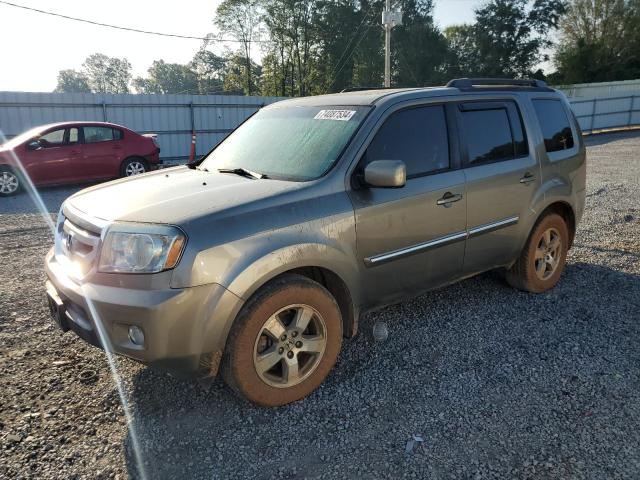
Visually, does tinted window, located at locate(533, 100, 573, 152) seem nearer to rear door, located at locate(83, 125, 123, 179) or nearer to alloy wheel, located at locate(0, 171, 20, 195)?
rear door, located at locate(83, 125, 123, 179)

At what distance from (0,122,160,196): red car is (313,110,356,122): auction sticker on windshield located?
30.1ft

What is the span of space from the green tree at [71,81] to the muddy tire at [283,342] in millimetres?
115787

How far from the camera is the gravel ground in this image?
256 cm

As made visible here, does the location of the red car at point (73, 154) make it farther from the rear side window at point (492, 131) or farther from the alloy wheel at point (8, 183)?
the rear side window at point (492, 131)

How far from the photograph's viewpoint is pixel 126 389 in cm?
323

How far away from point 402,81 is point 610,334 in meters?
44.4

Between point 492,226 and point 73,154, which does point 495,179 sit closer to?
point 492,226

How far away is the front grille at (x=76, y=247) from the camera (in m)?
2.80

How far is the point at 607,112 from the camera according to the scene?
25078mm

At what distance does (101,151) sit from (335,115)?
948cm

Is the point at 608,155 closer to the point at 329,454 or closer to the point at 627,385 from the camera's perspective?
the point at 627,385

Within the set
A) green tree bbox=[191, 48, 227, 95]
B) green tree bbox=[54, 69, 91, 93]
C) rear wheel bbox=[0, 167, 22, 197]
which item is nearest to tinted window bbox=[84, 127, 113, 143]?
rear wheel bbox=[0, 167, 22, 197]

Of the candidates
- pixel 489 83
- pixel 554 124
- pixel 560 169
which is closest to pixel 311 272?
pixel 489 83

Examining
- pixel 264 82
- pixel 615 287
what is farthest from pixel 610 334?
pixel 264 82
